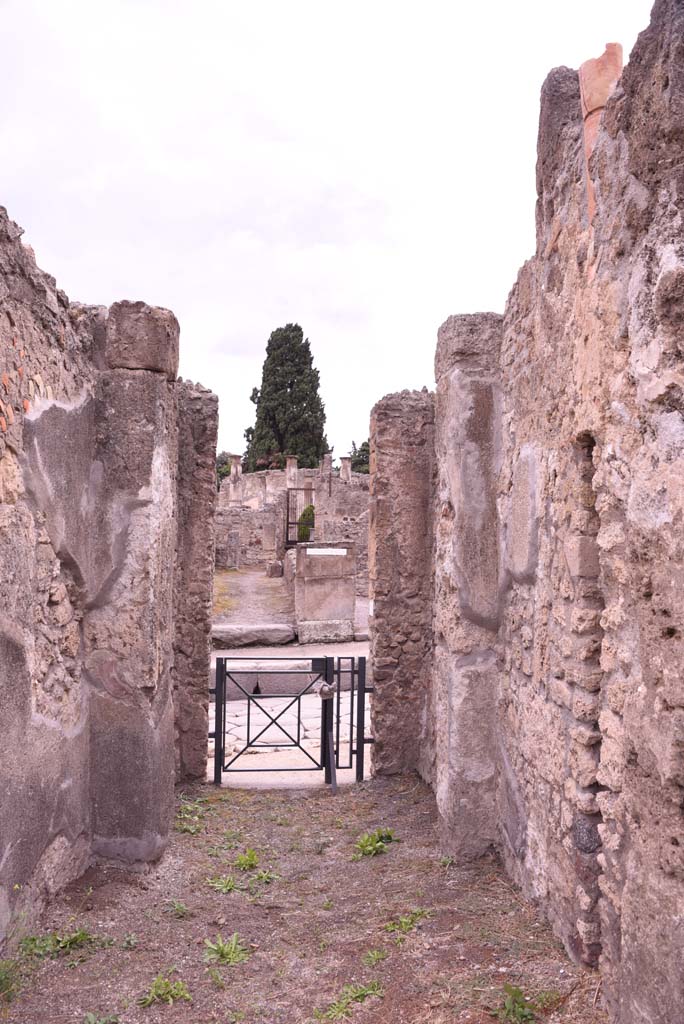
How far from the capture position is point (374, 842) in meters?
4.39

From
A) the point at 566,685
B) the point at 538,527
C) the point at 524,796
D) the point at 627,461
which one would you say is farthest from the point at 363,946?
the point at 627,461

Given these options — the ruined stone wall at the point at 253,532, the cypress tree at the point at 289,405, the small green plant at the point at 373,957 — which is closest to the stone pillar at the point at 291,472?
the cypress tree at the point at 289,405

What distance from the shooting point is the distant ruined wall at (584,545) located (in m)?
1.95

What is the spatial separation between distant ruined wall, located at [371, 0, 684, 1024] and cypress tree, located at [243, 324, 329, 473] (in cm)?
2966

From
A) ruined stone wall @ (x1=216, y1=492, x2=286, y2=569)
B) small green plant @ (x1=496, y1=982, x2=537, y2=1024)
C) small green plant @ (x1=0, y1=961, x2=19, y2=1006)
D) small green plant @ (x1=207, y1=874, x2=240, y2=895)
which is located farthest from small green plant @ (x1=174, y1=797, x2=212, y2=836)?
ruined stone wall @ (x1=216, y1=492, x2=286, y2=569)

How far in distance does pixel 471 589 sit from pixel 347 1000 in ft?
6.31

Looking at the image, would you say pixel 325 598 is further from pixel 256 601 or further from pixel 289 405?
pixel 289 405

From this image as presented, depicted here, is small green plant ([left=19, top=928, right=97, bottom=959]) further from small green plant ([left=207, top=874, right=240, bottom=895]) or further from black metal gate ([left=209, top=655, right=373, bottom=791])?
black metal gate ([left=209, top=655, right=373, bottom=791])

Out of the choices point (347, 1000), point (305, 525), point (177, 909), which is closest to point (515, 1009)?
point (347, 1000)

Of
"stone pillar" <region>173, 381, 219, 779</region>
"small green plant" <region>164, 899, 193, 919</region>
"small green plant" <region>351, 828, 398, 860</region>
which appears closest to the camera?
"small green plant" <region>164, 899, 193, 919</region>

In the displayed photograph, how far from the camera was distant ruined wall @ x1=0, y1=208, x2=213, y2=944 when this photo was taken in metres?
3.21

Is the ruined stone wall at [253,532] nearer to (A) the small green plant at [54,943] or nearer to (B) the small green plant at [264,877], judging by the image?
(B) the small green plant at [264,877]

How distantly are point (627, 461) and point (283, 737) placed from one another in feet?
16.5

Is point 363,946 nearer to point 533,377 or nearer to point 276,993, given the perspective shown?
point 276,993
